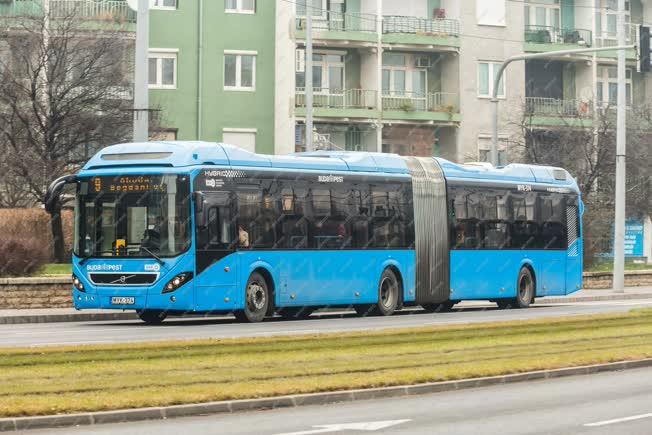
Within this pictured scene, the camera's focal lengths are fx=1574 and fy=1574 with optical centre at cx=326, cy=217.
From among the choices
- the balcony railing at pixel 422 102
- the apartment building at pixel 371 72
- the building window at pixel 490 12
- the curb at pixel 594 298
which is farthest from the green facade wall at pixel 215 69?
the curb at pixel 594 298

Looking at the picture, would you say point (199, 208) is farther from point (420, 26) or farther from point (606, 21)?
point (606, 21)

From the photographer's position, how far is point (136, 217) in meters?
28.3

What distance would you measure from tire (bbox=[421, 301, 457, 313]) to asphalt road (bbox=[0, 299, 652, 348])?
2.36ft

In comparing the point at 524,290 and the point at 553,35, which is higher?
the point at 553,35

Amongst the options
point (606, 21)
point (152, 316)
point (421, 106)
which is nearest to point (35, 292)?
point (152, 316)

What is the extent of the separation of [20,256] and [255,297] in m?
7.73

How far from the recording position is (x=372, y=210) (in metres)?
33.1

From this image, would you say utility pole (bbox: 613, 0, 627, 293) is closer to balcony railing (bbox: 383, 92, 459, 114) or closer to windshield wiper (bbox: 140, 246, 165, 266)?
balcony railing (bbox: 383, 92, 459, 114)

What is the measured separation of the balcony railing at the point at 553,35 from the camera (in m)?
→ 68.6

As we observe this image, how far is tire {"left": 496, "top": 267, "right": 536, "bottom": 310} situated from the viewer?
38.3 metres

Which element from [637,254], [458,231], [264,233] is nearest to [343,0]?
[637,254]

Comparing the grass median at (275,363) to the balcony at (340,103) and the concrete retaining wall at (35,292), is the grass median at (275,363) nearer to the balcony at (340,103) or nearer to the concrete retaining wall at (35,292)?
the concrete retaining wall at (35,292)

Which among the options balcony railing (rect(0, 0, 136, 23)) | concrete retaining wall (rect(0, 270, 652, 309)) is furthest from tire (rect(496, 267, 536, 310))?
balcony railing (rect(0, 0, 136, 23))

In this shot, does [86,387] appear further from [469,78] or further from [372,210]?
[469,78]
